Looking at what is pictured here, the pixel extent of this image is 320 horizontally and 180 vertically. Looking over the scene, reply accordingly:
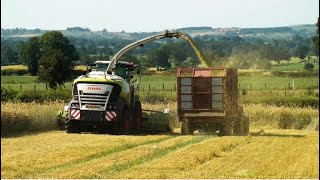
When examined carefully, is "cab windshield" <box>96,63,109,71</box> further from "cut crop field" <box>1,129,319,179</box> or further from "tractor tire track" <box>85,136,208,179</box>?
"tractor tire track" <box>85,136,208,179</box>

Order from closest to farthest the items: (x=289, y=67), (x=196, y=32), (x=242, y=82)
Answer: (x=242, y=82) < (x=289, y=67) < (x=196, y=32)

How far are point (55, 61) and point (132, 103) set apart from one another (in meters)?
23.7

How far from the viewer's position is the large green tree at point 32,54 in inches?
2141

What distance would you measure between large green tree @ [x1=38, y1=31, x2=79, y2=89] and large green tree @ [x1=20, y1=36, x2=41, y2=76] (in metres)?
0.87

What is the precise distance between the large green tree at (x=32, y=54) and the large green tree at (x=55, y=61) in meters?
0.87

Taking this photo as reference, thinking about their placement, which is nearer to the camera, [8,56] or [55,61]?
[8,56]

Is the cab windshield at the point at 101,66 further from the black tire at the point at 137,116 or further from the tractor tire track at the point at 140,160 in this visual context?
the tractor tire track at the point at 140,160

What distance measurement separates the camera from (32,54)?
54.8 metres

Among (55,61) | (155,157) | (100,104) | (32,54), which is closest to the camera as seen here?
(155,157)

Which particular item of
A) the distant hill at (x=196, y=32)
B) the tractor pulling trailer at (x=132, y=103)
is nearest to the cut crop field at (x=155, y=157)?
the tractor pulling trailer at (x=132, y=103)

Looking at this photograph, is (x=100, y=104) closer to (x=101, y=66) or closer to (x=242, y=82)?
(x=101, y=66)

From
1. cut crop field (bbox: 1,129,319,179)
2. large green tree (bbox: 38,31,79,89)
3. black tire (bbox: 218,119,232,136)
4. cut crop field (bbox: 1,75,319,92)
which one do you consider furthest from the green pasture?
cut crop field (bbox: 1,129,319,179)

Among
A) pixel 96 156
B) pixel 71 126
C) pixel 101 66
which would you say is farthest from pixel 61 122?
pixel 96 156

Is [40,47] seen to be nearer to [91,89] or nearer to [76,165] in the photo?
[91,89]
